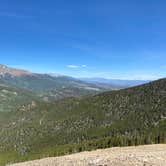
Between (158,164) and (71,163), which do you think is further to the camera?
(71,163)

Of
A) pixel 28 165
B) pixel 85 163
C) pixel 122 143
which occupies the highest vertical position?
pixel 85 163

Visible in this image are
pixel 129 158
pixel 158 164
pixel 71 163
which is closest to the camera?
pixel 158 164

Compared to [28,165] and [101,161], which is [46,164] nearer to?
[28,165]

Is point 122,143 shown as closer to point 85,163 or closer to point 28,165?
point 28,165

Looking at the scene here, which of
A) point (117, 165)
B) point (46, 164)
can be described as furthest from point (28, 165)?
point (117, 165)

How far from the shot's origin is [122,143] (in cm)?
18625

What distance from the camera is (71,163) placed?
160ft

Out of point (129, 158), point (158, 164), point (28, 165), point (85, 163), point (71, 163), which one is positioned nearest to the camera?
point (158, 164)

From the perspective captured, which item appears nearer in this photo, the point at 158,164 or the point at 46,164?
the point at 158,164

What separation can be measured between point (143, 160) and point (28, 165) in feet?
102

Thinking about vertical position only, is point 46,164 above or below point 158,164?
below

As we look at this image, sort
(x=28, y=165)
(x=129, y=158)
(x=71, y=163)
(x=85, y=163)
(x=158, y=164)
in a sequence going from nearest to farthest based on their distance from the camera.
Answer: (x=158, y=164) < (x=129, y=158) < (x=85, y=163) < (x=71, y=163) < (x=28, y=165)

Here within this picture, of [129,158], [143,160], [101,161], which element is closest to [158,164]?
[143,160]

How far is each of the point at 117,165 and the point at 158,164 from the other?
18.5 feet
